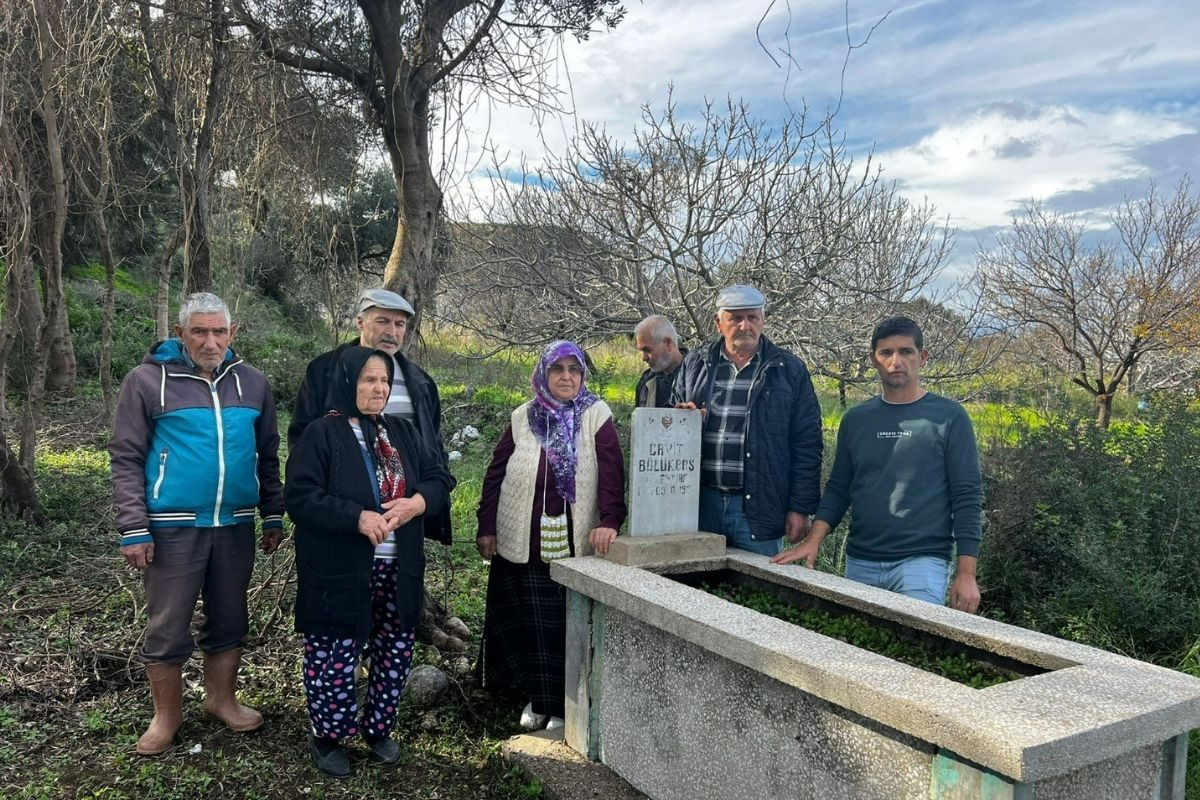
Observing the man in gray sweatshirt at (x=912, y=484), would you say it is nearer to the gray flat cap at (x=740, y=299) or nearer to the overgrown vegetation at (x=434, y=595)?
the gray flat cap at (x=740, y=299)

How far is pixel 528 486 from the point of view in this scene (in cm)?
337

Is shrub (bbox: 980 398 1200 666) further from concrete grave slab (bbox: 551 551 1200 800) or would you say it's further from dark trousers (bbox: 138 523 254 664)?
dark trousers (bbox: 138 523 254 664)

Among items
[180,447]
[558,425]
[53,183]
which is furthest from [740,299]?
[53,183]

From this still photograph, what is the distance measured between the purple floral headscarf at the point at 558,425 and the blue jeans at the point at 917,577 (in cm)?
124

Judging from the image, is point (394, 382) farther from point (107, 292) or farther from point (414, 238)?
point (107, 292)

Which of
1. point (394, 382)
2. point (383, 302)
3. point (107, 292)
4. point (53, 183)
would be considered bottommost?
point (394, 382)

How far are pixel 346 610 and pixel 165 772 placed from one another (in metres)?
0.94

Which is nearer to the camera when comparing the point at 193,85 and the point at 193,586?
the point at 193,586

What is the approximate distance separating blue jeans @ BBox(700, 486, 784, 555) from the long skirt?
72 cm

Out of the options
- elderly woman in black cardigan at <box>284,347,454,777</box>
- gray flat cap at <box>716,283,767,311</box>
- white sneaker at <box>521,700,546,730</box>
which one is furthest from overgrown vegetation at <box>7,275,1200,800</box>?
gray flat cap at <box>716,283,767,311</box>

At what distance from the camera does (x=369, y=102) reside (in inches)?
172

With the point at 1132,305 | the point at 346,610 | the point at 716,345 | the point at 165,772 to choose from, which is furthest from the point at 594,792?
the point at 1132,305

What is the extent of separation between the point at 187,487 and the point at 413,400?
2.89 ft

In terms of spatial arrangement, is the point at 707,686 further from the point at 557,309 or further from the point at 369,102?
the point at 557,309
